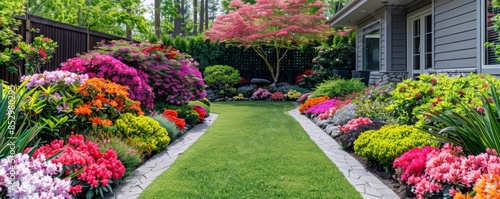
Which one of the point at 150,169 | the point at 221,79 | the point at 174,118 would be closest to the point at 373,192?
the point at 150,169

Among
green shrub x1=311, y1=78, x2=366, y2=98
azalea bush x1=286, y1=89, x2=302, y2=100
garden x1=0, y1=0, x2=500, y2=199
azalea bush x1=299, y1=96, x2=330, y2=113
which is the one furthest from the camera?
azalea bush x1=286, y1=89, x2=302, y2=100

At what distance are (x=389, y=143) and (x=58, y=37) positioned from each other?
249 inches

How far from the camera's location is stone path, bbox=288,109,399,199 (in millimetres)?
3514

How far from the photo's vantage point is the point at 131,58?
7164 mm

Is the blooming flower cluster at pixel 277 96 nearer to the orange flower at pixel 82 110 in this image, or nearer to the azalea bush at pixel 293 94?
the azalea bush at pixel 293 94

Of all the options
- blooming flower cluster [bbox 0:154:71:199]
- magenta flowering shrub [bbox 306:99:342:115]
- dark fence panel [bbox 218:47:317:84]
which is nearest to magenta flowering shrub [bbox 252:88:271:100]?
dark fence panel [bbox 218:47:317:84]

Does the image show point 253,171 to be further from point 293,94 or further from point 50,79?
point 293,94

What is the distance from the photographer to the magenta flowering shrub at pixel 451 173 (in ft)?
8.87

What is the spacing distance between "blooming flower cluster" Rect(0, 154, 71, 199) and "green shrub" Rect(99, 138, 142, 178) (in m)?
1.27

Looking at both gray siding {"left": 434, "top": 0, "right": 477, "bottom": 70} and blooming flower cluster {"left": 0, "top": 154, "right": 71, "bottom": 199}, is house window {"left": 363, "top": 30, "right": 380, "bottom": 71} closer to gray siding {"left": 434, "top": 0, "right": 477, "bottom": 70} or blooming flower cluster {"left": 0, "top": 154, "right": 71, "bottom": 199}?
gray siding {"left": 434, "top": 0, "right": 477, "bottom": 70}

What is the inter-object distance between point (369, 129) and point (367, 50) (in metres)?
8.19

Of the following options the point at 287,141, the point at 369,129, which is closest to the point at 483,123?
the point at 369,129

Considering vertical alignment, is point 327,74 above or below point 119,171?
above

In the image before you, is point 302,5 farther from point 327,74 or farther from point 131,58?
point 131,58
